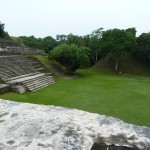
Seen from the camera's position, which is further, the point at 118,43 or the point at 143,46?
the point at 143,46

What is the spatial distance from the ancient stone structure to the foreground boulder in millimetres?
8806

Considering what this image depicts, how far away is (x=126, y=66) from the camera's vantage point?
28531 mm

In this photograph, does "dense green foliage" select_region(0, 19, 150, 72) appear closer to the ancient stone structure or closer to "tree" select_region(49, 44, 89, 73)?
"tree" select_region(49, 44, 89, 73)

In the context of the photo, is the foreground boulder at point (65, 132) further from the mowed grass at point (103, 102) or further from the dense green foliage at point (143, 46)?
the dense green foliage at point (143, 46)

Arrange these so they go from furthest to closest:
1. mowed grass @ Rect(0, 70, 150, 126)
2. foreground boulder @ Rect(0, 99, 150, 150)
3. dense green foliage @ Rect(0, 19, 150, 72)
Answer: dense green foliage @ Rect(0, 19, 150, 72), mowed grass @ Rect(0, 70, 150, 126), foreground boulder @ Rect(0, 99, 150, 150)

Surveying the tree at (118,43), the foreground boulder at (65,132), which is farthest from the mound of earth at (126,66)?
the foreground boulder at (65,132)

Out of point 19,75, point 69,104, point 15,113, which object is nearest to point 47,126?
point 15,113

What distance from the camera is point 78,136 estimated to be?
2.98 meters

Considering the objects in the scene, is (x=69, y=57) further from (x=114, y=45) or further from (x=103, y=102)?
(x=103, y=102)

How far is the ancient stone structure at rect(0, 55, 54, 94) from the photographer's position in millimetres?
13036

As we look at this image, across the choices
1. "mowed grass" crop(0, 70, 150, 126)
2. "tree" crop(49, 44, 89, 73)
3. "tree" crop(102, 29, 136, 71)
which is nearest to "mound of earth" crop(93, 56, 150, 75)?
"tree" crop(102, 29, 136, 71)

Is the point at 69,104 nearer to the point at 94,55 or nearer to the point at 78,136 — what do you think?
the point at 78,136

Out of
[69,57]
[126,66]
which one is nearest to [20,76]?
[69,57]

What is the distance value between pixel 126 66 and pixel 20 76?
1654cm
